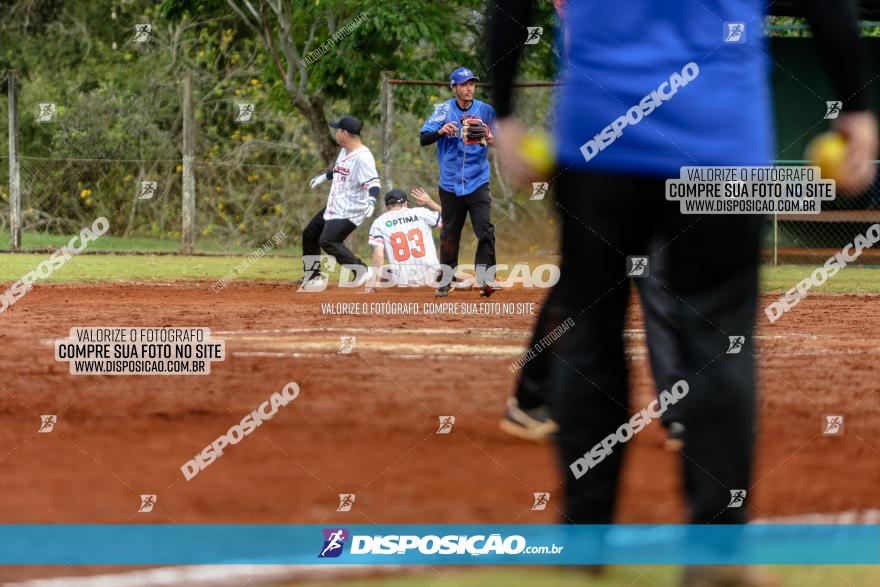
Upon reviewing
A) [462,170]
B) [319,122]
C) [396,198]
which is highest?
[319,122]

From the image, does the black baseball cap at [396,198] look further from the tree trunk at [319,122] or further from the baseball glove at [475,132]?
the tree trunk at [319,122]

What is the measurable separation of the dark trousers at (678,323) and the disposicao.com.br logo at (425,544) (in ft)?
0.85

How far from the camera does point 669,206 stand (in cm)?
344

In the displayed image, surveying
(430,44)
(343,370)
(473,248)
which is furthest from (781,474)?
(430,44)

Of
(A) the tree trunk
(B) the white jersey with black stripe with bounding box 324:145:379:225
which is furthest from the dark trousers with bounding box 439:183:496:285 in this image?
(A) the tree trunk

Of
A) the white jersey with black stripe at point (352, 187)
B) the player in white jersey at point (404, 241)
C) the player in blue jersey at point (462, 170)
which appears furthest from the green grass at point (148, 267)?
the player in blue jersey at point (462, 170)

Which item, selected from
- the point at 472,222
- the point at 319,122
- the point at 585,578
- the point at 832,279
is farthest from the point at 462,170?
the point at 585,578

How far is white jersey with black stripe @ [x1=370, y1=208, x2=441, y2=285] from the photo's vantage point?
14.9 metres

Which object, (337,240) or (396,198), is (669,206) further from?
(337,240)

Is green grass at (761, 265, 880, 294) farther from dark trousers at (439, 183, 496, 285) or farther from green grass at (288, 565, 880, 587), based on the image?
green grass at (288, 565, 880, 587)

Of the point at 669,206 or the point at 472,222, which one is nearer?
the point at 669,206

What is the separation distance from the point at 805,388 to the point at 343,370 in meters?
2.54

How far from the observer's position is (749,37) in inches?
133

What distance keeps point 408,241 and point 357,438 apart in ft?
31.0
